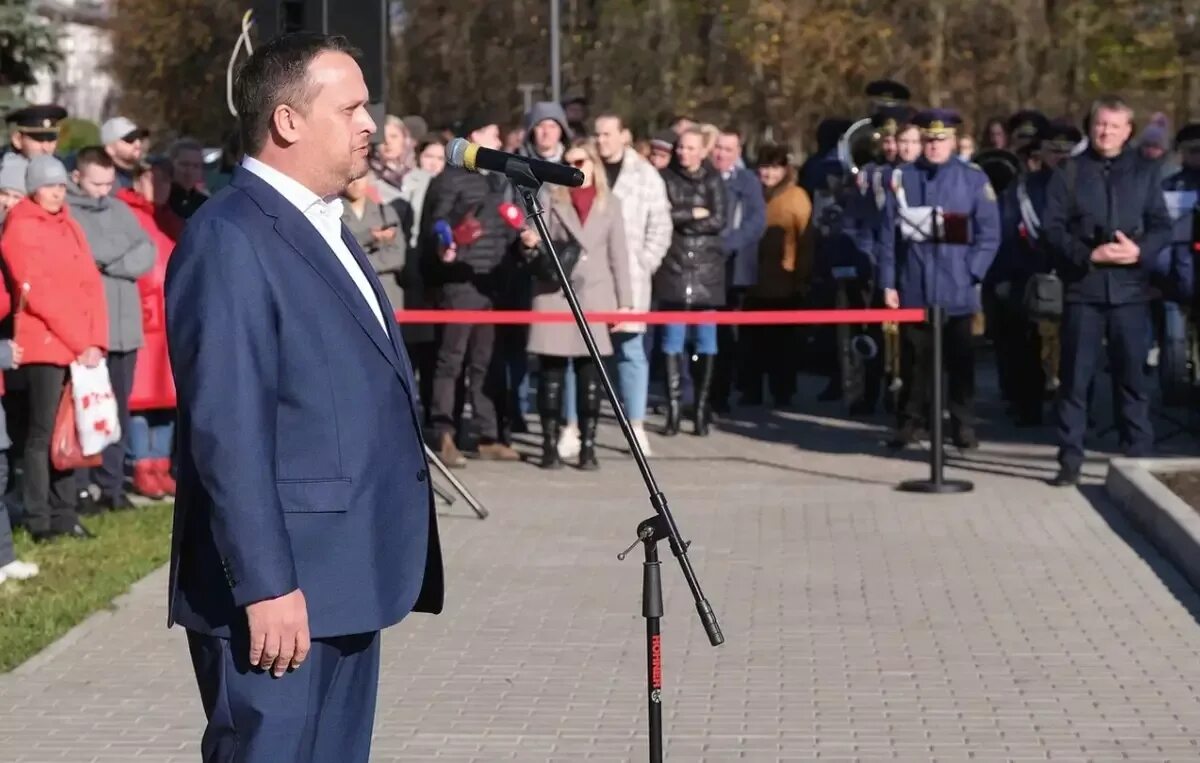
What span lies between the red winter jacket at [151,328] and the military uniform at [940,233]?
4565mm

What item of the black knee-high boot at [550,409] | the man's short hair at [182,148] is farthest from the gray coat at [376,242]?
the black knee-high boot at [550,409]

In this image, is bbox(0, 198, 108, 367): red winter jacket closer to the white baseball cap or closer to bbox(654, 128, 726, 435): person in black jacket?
the white baseball cap

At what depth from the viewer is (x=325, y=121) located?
437 cm

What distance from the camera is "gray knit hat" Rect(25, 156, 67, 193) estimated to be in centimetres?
1098

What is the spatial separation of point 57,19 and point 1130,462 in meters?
14.9

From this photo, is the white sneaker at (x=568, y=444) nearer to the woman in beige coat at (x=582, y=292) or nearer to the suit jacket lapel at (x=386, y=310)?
the woman in beige coat at (x=582, y=292)

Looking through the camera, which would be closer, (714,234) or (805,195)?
(714,234)

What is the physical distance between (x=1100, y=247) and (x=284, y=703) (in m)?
9.48

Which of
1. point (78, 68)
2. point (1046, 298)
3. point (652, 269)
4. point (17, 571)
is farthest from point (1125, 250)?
point (78, 68)

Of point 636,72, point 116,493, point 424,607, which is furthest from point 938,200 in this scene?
point 636,72

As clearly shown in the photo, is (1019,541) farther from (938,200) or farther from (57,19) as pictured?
(57,19)

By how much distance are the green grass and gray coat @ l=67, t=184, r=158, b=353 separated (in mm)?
974

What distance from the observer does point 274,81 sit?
4367 millimetres

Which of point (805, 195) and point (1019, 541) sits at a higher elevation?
point (805, 195)
